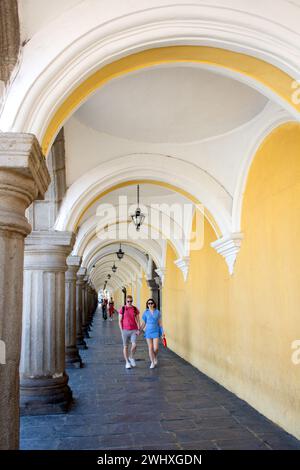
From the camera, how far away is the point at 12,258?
2639mm

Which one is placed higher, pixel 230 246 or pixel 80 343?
pixel 230 246

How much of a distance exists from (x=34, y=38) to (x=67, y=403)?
4.43m

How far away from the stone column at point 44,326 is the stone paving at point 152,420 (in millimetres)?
267

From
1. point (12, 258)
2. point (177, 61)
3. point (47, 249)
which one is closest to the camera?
point (12, 258)

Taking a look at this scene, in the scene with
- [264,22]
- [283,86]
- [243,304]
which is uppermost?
[264,22]

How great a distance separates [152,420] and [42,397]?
4.70ft

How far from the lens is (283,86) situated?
3.64m

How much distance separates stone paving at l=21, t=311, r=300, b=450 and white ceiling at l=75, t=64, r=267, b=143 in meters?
3.65

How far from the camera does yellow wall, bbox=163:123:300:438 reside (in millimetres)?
4688

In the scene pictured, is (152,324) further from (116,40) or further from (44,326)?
(116,40)

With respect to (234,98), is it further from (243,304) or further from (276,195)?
(243,304)

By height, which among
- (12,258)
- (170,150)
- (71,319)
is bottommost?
(71,319)

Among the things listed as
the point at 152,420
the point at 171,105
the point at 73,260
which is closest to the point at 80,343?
the point at 73,260

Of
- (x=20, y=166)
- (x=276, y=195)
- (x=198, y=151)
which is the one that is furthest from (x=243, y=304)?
(x=20, y=166)
